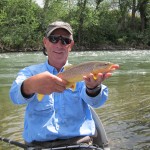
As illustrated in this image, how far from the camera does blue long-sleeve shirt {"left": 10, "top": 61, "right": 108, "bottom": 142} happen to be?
3285 mm

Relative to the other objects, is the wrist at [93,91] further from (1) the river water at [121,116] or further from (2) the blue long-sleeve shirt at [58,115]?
(1) the river water at [121,116]

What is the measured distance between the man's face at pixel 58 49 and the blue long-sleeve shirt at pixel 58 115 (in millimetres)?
274

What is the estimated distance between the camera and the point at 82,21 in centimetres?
5188

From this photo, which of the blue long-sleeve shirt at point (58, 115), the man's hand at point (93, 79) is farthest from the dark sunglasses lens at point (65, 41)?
the man's hand at point (93, 79)

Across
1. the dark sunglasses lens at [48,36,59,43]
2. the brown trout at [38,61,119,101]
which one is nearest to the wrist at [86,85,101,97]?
the brown trout at [38,61,119,101]

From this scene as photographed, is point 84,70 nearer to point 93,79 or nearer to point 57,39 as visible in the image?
point 93,79

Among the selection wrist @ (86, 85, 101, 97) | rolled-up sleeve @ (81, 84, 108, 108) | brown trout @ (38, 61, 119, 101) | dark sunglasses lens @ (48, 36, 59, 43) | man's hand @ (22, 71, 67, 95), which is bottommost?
rolled-up sleeve @ (81, 84, 108, 108)

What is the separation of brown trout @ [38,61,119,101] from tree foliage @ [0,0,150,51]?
40198 mm

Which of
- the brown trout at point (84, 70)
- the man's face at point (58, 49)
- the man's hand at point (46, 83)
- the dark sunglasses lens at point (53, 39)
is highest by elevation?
the dark sunglasses lens at point (53, 39)

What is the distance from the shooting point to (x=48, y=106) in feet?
11.0

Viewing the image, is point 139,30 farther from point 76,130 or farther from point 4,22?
point 76,130

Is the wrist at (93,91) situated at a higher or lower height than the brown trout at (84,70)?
lower

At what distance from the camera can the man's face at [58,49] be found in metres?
3.34

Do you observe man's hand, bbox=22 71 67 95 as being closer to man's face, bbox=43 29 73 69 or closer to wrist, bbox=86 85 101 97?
wrist, bbox=86 85 101 97
